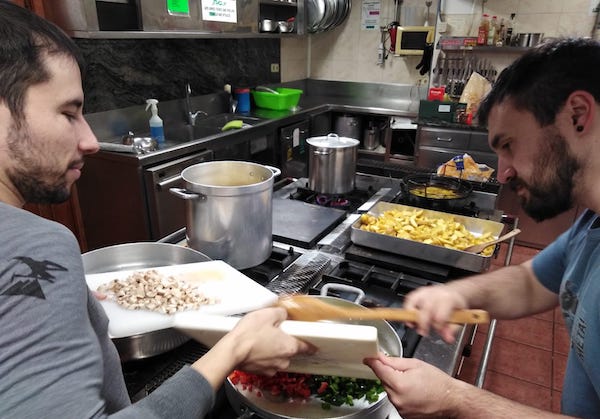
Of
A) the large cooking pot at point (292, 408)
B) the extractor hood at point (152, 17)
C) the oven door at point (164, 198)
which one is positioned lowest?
the oven door at point (164, 198)

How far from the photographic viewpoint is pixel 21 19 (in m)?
0.60

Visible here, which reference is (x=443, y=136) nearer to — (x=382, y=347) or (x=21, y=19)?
(x=382, y=347)

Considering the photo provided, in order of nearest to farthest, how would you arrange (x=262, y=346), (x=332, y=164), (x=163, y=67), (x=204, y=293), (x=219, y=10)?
(x=262, y=346)
(x=204, y=293)
(x=332, y=164)
(x=219, y=10)
(x=163, y=67)

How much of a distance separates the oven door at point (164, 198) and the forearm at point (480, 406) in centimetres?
202

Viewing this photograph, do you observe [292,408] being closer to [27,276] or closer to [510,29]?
[27,276]

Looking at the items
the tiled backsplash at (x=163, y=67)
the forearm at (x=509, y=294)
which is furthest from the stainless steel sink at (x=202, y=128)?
the forearm at (x=509, y=294)

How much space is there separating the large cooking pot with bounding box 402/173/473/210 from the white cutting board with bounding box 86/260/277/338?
3.14ft

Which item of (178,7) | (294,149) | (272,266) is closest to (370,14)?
(294,149)

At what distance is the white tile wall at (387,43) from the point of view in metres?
3.80

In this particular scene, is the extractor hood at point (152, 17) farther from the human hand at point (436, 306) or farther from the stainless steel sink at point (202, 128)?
the human hand at point (436, 306)

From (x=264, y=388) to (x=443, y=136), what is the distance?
347 centimetres

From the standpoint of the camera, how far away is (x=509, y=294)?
1181 mm


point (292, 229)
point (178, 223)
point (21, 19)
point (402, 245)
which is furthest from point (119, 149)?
point (21, 19)

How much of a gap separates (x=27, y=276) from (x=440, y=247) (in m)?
1.13
